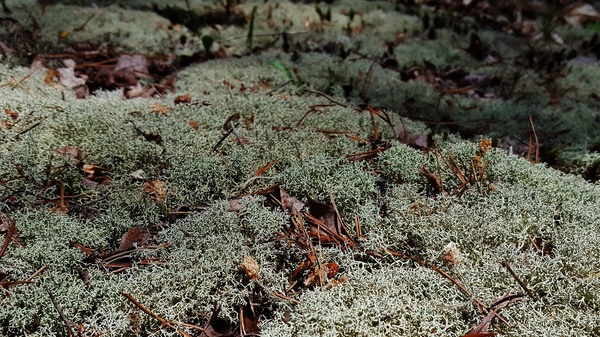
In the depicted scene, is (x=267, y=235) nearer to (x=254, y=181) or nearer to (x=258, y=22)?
(x=254, y=181)

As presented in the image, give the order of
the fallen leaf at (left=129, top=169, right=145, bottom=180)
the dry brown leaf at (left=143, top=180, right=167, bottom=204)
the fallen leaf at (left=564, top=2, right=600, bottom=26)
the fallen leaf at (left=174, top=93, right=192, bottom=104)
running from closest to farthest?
the dry brown leaf at (left=143, top=180, right=167, bottom=204)
the fallen leaf at (left=129, top=169, right=145, bottom=180)
the fallen leaf at (left=174, top=93, right=192, bottom=104)
the fallen leaf at (left=564, top=2, right=600, bottom=26)

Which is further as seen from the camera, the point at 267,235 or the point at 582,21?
the point at 582,21

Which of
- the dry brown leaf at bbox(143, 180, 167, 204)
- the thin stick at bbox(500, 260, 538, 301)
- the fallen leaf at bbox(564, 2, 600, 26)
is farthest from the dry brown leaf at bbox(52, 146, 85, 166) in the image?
the fallen leaf at bbox(564, 2, 600, 26)

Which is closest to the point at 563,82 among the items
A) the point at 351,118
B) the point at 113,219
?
the point at 351,118

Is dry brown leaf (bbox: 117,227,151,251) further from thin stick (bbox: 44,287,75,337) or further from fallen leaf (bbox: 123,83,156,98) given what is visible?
fallen leaf (bbox: 123,83,156,98)

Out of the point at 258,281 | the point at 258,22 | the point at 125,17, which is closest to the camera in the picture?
the point at 258,281

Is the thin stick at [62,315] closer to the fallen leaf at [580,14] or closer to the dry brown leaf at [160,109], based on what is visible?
the dry brown leaf at [160,109]

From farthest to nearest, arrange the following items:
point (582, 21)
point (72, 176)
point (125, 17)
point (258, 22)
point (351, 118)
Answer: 1. point (582, 21)
2. point (258, 22)
3. point (125, 17)
4. point (351, 118)
5. point (72, 176)
